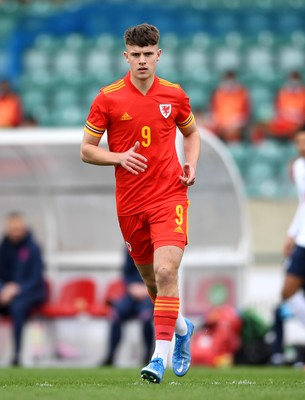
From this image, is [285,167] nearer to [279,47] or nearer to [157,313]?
[279,47]

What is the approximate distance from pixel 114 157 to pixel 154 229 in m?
0.53

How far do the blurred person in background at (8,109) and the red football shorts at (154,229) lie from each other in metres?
11.6

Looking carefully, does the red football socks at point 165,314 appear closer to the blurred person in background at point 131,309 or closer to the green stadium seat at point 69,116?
the blurred person in background at point 131,309

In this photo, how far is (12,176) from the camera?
48.2 feet

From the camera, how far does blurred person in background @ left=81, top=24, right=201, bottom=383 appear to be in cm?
749

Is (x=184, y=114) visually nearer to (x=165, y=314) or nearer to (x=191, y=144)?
(x=191, y=144)

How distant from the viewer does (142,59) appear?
762 cm

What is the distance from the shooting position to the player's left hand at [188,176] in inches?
302

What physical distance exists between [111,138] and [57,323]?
21.9 feet

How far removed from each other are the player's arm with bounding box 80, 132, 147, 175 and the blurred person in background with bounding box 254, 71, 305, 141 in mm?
10889

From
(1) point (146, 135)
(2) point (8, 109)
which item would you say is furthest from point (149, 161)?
(2) point (8, 109)

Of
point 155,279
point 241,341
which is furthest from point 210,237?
point 155,279

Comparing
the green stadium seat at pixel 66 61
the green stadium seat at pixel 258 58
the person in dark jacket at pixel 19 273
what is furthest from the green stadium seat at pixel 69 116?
the person in dark jacket at pixel 19 273

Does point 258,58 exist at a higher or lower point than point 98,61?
higher
